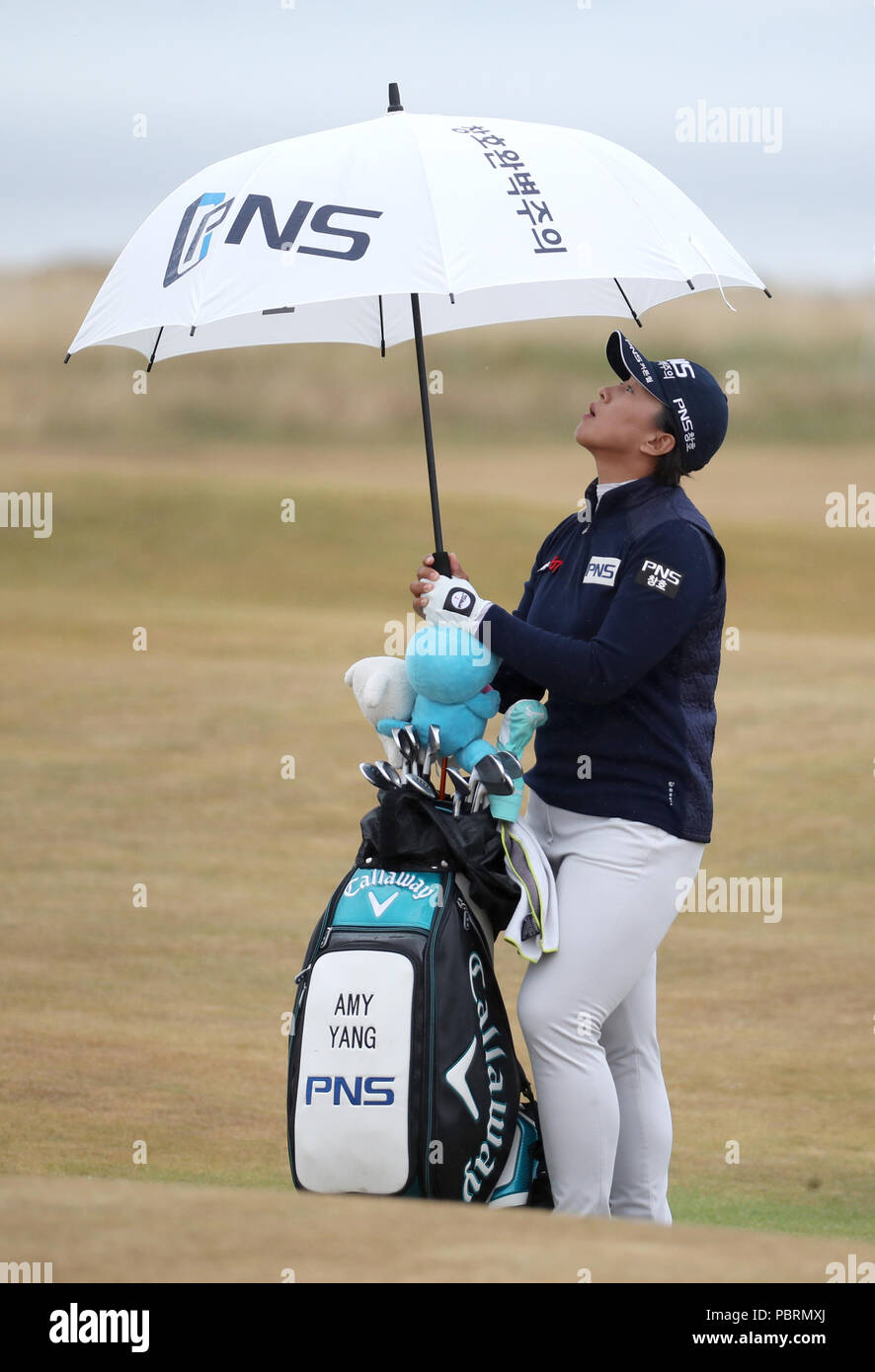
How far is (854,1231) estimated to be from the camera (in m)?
3.98

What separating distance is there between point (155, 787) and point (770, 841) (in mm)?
3246

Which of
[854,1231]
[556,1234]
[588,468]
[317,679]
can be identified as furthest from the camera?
[588,468]

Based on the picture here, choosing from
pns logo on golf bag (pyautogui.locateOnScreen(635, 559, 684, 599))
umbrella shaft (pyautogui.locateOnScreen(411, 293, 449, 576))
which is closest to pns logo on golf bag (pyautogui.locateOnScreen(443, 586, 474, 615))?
umbrella shaft (pyautogui.locateOnScreen(411, 293, 449, 576))

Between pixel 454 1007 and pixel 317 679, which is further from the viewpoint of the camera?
pixel 317 679

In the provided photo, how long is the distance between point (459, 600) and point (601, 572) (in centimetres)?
26

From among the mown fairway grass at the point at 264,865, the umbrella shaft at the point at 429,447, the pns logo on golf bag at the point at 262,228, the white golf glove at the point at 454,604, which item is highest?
the pns logo on golf bag at the point at 262,228

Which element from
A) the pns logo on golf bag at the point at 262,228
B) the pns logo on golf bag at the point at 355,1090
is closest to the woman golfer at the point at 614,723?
the pns logo on golf bag at the point at 355,1090

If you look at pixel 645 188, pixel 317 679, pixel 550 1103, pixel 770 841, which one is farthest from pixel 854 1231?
pixel 317 679

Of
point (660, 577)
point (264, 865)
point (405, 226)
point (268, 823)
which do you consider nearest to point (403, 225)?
point (405, 226)

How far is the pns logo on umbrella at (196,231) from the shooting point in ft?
11.2

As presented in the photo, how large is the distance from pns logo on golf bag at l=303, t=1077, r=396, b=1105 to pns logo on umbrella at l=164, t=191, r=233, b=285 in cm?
152

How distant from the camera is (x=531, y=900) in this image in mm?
3154

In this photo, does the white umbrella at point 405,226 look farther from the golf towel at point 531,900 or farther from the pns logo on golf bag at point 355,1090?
the pns logo on golf bag at point 355,1090

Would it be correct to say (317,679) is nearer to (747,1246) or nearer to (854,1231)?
(854,1231)
